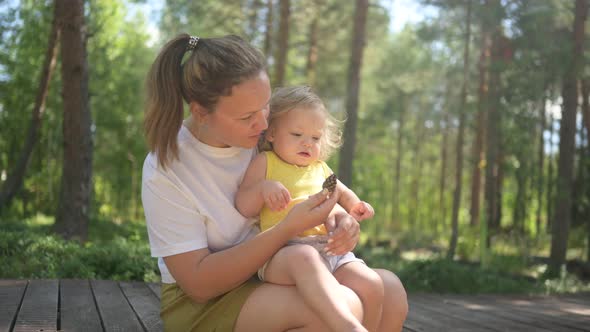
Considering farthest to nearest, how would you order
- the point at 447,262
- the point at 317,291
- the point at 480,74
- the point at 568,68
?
the point at 480,74 → the point at 568,68 → the point at 447,262 → the point at 317,291

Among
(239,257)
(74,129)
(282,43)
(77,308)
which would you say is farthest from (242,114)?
(282,43)

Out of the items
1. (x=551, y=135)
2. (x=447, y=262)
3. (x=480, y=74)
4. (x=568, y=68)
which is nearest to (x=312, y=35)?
(x=480, y=74)

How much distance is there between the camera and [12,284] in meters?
→ 3.43

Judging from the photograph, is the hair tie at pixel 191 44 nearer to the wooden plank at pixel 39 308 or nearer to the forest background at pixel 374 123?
the wooden plank at pixel 39 308

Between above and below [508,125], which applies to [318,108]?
below

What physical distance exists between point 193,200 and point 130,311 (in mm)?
1201

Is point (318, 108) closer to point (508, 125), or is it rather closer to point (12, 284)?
point (12, 284)

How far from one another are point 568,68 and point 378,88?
1437 centimetres

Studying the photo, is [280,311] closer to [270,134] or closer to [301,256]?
[301,256]

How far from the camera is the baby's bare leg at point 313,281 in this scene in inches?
66.8

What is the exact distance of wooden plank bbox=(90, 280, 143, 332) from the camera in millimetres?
2529

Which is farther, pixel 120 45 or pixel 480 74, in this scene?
pixel 120 45

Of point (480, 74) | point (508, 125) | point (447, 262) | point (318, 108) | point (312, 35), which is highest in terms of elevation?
point (312, 35)

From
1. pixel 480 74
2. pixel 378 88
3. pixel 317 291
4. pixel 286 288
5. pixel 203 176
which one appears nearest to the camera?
pixel 317 291
